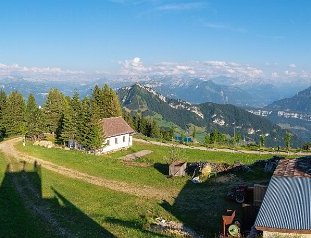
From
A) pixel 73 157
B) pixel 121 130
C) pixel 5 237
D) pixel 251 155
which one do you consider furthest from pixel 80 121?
pixel 5 237

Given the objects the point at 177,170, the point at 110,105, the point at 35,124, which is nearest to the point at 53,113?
the point at 35,124

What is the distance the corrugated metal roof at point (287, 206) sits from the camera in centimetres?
2664

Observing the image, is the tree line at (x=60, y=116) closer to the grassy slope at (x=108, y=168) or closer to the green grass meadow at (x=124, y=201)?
the grassy slope at (x=108, y=168)

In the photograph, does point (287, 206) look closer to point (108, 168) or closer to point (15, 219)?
point (15, 219)

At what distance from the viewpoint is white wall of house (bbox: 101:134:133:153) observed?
8012cm

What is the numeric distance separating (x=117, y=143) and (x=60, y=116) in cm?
1523

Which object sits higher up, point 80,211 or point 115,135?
point 80,211

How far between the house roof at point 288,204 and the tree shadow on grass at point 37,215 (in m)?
11.0

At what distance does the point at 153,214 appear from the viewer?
121ft

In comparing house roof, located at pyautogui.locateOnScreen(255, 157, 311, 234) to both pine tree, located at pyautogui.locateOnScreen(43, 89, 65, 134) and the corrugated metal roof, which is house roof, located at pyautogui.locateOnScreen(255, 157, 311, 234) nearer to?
the corrugated metal roof

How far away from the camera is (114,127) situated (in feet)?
277

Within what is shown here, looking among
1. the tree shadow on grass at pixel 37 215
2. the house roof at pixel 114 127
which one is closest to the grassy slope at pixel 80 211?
the tree shadow on grass at pixel 37 215

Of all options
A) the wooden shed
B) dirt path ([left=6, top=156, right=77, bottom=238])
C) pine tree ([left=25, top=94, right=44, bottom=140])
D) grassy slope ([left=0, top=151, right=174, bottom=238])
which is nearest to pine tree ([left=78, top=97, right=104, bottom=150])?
pine tree ([left=25, top=94, right=44, bottom=140])

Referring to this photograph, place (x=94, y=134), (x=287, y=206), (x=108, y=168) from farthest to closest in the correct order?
1. (x=94, y=134)
2. (x=108, y=168)
3. (x=287, y=206)
